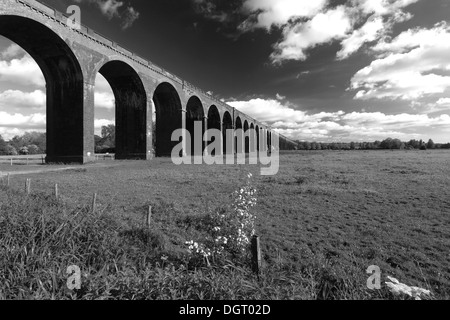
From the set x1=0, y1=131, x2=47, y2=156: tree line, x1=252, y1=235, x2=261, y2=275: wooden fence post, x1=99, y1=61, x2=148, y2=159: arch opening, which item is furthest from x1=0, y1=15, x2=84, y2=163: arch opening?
x1=0, y1=131, x2=47, y2=156: tree line

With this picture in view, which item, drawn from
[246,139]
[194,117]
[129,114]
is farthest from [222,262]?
[246,139]

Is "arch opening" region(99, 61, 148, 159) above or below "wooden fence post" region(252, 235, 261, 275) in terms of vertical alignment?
above

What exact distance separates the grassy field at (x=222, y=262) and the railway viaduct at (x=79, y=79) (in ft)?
37.5

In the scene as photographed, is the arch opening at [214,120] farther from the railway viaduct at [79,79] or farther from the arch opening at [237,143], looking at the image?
the railway viaduct at [79,79]

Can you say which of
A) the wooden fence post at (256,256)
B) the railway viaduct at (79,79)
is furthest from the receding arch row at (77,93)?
the wooden fence post at (256,256)

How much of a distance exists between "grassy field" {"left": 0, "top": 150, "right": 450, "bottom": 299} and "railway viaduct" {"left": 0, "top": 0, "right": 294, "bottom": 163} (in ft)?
37.5

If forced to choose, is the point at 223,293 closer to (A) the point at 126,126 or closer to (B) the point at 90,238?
(B) the point at 90,238

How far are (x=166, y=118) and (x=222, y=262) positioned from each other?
31.5 meters

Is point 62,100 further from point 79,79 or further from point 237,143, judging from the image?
point 237,143

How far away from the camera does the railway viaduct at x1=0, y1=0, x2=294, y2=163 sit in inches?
659

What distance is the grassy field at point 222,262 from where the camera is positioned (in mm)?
2994

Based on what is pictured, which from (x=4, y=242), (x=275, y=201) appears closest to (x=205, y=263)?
(x=4, y=242)

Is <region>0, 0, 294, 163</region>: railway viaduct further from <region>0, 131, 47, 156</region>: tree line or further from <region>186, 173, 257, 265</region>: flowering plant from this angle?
<region>0, 131, 47, 156</region>: tree line

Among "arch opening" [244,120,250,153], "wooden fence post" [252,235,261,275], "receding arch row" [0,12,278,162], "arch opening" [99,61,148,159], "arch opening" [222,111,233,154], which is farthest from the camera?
"arch opening" [244,120,250,153]
